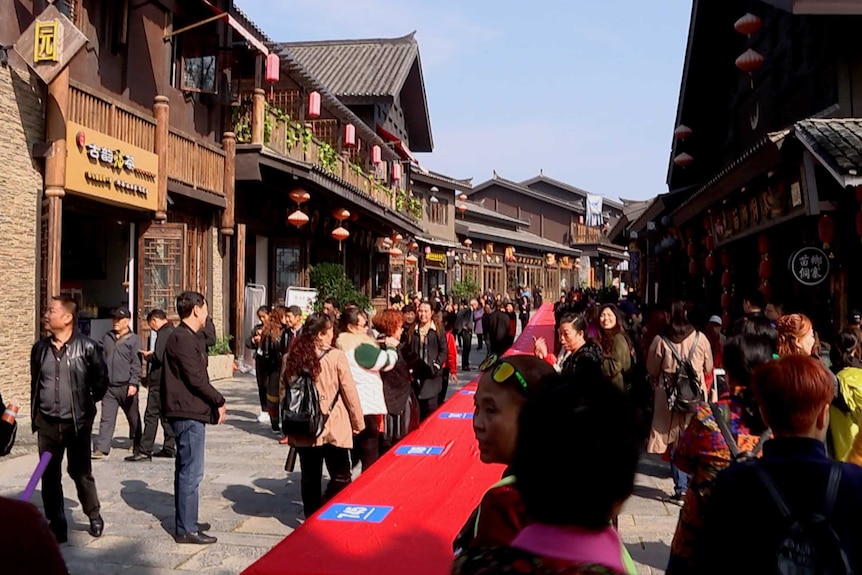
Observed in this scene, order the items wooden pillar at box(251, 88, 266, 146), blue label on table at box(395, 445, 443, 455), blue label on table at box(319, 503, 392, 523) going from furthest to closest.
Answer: wooden pillar at box(251, 88, 266, 146) < blue label on table at box(395, 445, 443, 455) < blue label on table at box(319, 503, 392, 523)

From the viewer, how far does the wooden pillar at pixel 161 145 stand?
12711mm

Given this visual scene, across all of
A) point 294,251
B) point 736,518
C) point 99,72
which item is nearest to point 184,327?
point 736,518

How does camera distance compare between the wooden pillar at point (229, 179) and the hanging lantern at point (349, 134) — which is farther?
the hanging lantern at point (349, 134)

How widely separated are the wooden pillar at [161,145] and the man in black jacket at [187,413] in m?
7.62

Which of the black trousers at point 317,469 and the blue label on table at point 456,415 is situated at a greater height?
the blue label on table at point 456,415

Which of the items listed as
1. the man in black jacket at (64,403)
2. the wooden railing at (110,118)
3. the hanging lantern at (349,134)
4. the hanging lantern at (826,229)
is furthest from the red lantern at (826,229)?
the hanging lantern at (349,134)

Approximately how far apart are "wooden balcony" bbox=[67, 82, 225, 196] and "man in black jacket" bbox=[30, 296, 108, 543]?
18.7 feet

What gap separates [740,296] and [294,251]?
10.8m

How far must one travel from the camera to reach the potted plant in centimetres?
1469

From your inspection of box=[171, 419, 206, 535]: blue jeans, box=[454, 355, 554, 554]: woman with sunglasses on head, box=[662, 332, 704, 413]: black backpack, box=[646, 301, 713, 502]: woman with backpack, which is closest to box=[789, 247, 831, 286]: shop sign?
box=[646, 301, 713, 502]: woman with backpack

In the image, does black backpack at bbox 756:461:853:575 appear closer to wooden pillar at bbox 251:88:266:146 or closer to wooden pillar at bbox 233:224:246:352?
wooden pillar at bbox 251:88:266:146

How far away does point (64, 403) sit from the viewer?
5.63m

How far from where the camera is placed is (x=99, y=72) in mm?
12312

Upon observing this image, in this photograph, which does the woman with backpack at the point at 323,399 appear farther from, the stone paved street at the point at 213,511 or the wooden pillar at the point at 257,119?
the wooden pillar at the point at 257,119
